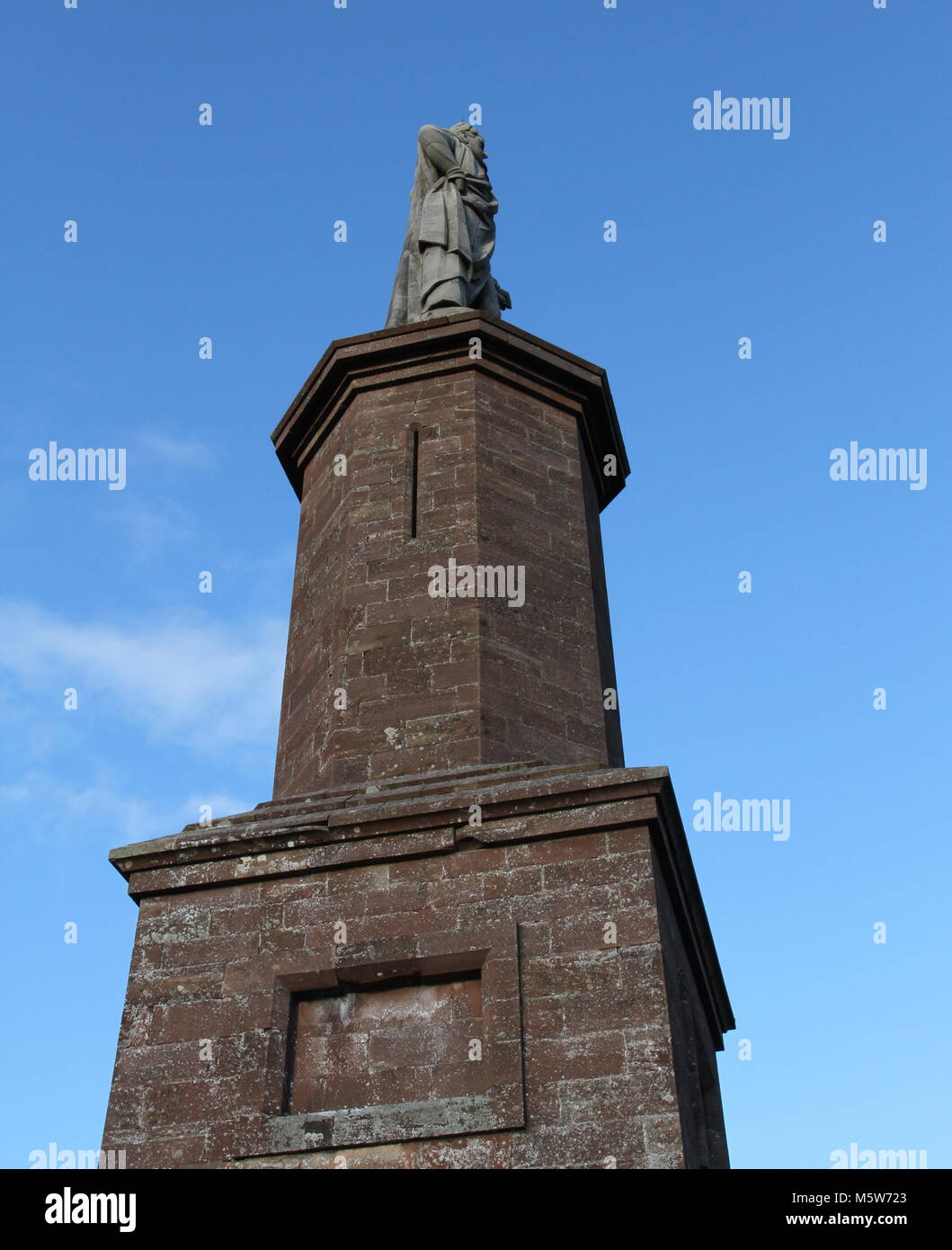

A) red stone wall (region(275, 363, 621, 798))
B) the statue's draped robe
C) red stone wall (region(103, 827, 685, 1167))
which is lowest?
red stone wall (region(103, 827, 685, 1167))

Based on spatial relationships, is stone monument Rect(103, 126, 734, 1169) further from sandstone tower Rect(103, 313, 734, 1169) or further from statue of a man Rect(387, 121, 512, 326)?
statue of a man Rect(387, 121, 512, 326)

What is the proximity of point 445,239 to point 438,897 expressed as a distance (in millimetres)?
6687

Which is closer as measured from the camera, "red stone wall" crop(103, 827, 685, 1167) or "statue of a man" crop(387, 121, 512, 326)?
"red stone wall" crop(103, 827, 685, 1167)

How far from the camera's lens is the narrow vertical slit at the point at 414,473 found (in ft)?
37.9

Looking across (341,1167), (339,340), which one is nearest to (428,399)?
(339,340)

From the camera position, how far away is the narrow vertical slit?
11562 millimetres

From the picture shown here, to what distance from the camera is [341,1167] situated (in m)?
8.28

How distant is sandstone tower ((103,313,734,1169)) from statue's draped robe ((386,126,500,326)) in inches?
70.1

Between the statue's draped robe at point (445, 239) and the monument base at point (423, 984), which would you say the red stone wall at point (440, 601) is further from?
the statue's draped robe at point (445, 239)

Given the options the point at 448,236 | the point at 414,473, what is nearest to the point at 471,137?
the point at 448,236

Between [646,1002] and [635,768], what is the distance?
1425 mm

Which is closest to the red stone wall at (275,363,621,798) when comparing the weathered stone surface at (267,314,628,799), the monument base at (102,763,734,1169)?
the weathered stone surface at (267,314,628,799)

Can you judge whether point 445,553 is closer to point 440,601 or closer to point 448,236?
point 440,601

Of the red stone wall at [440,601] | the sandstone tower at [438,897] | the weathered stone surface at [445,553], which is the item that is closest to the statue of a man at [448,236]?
the weathered stone surface at [445,553]
